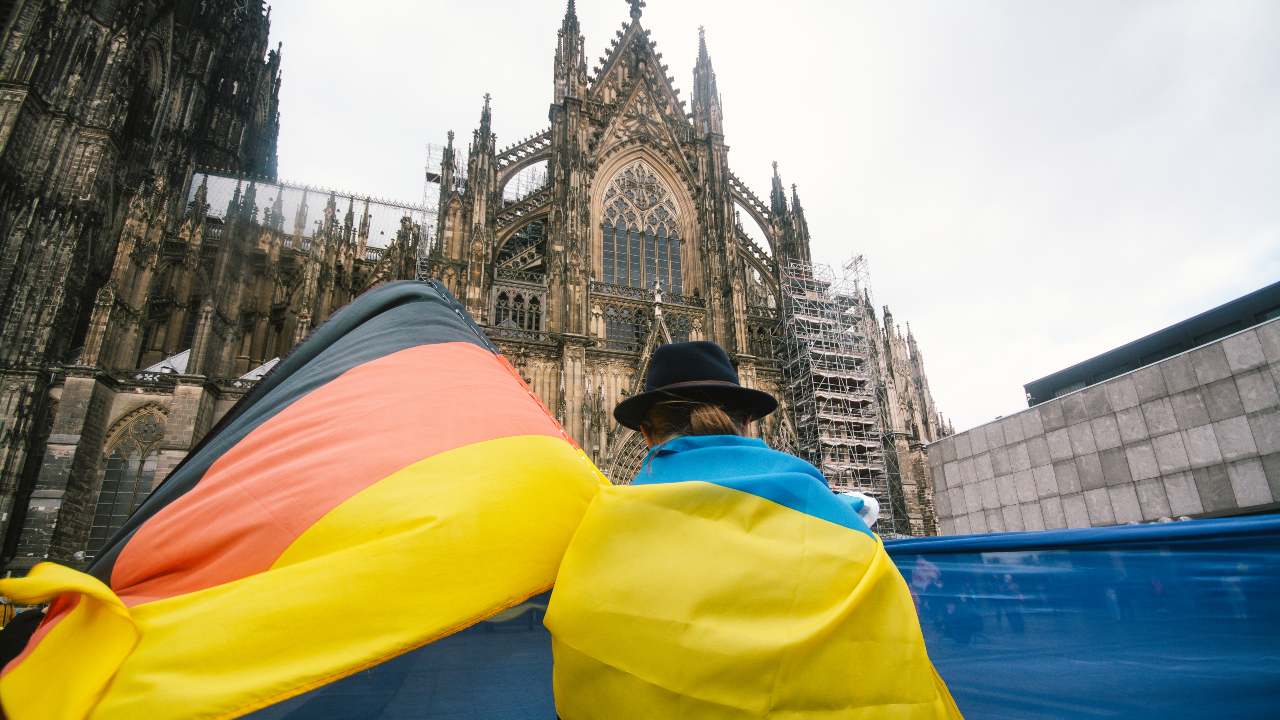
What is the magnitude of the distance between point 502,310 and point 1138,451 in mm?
17996

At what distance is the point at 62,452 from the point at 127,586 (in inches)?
826

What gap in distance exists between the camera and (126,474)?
708 inches

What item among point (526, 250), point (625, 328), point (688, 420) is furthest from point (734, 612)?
point (526, 250)

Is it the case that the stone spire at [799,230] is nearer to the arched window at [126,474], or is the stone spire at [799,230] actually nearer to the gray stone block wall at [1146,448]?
the gray stone block wall at [1146,448]

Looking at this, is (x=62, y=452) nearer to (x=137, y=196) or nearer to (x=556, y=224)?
(x=137, y=196)

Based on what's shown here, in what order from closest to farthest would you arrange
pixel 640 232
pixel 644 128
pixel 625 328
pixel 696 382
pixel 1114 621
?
pixel 696 382 → pixel 1114 621 → pixel 625 328 → pixel 640 232 → pixel 644 128

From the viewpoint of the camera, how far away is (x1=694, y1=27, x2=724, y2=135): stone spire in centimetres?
2648

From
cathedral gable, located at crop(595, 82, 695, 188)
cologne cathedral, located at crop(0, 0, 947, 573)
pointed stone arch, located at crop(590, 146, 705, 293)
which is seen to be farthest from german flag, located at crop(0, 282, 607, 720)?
cathedral gable, located at crop(595, 82, 695, 188)

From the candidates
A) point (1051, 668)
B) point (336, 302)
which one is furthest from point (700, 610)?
point (336, 302)

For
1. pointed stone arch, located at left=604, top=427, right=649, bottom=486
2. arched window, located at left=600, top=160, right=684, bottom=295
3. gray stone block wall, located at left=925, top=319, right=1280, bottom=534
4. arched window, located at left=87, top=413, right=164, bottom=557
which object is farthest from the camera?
arched window, located at left=600, top=160, right=684, bottom=295

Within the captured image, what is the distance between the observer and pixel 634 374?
20.7 m

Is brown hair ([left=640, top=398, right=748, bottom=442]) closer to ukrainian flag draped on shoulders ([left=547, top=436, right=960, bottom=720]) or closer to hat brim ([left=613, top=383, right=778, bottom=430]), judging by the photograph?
hat brim ([left=613, top=383, right=778, bottom=430])

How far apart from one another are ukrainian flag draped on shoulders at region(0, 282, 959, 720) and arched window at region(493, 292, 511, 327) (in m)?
20.0

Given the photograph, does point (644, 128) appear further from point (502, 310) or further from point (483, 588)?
point (483, 588)
